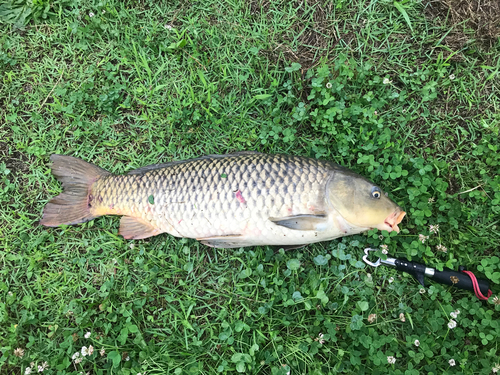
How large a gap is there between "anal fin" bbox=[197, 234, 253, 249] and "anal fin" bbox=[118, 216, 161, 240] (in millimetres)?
393

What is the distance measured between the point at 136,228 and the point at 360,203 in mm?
1680

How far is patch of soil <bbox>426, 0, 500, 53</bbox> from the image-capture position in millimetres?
2418

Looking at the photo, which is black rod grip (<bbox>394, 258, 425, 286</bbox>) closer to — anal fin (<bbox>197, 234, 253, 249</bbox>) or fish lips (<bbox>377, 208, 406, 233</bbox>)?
fish lips (<bbox>377, 208, 406, 233</bbox>)

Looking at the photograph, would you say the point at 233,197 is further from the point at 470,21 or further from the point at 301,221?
the point at 470,21

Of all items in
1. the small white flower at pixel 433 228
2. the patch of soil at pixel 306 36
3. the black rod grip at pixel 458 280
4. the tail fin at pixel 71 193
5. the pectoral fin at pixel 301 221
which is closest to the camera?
the pectoral fin at pixel 301 221

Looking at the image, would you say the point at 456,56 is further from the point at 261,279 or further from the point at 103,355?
the point at 103,355

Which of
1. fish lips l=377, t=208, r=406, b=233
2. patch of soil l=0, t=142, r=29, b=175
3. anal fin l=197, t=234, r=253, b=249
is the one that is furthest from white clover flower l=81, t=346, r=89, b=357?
fish lips l=377, t=208, r=406, b=233

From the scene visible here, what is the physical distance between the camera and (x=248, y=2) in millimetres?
2605

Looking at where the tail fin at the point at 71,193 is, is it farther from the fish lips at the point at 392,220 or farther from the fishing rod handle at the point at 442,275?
the fishing rod handle at the point at 442,275

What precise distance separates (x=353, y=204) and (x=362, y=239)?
432mm

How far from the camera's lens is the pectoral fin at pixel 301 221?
200 centimetres

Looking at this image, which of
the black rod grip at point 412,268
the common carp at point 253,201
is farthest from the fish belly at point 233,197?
the black rod grip at point 412,268

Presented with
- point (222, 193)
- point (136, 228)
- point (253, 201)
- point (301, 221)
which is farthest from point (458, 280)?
point (136, 228)

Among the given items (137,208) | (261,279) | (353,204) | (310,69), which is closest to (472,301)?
(353,204)
